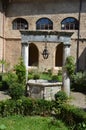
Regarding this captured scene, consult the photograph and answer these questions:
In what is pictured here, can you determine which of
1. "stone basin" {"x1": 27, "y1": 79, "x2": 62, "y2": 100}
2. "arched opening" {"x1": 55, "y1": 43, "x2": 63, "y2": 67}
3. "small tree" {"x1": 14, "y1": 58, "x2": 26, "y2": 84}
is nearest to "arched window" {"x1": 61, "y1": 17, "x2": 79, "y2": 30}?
"arched opening" {"x1": 55, "y1": 43, "x2": 63, "y2": 67}

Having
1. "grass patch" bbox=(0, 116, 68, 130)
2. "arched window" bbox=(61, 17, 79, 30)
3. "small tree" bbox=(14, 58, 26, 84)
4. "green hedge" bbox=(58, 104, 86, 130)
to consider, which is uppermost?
"arched window" bbox=(61, 17, 79, 30)

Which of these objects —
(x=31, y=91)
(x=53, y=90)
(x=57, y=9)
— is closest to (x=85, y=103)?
(x=53, y=90)

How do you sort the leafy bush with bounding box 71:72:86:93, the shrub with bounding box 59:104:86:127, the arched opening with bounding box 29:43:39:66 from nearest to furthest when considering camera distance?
the shrub with bounding box 59:104:86:127
the leafy bush with bounding box 71:72:86:93
the arched opening with bounding box 29:43:39:66

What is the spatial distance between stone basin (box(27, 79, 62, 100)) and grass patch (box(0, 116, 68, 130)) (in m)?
4.39

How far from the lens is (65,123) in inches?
436

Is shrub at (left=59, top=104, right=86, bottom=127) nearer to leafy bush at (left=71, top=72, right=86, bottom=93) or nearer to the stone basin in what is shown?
the stone basin

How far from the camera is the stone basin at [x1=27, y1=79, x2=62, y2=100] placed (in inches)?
630

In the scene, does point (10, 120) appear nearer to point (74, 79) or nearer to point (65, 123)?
point (65, 123)

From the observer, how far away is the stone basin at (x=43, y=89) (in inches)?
630

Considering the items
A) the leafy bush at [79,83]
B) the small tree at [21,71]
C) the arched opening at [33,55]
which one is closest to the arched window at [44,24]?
the arched opening at [33,55]

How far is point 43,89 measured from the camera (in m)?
16.0

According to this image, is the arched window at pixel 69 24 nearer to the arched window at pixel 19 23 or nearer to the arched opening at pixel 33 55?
the arched window at pixel 19 23

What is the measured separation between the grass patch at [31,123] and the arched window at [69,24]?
17700mm

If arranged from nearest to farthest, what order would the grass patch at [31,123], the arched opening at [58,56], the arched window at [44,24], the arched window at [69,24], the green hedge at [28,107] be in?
the grass patch at [31,123]
the green hedge at [28,107]
the arched window at [69,24]
the arched window at [44,24]
the arched opening at [58,56]
